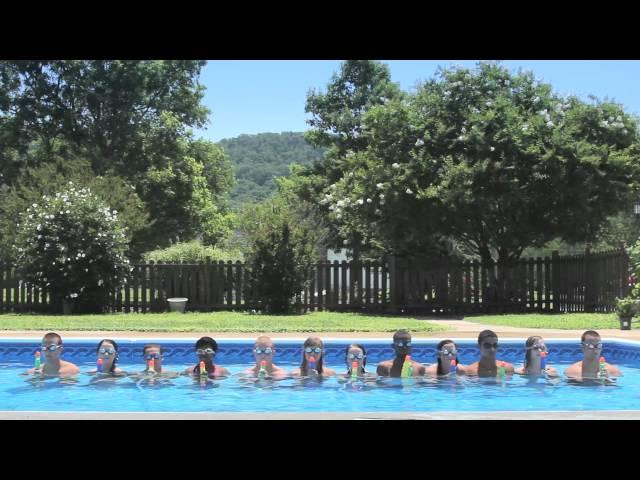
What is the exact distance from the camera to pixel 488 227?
66.9 feet

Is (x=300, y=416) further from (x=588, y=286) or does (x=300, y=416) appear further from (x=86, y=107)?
(x=86, y=107)

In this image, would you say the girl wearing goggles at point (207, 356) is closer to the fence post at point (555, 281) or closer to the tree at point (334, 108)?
the fence post at point (555, 281)

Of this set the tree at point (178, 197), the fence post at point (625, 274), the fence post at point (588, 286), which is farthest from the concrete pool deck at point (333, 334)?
the tree at point (178, 197)

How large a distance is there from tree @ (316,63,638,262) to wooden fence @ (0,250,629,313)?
33.3 inches

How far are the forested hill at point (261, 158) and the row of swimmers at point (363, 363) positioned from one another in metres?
70.0

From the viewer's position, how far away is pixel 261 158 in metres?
87.2

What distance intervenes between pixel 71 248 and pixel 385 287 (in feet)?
25.4

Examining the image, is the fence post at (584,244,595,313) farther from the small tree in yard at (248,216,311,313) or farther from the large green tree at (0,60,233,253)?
the large green tree at (0,60,233,253)

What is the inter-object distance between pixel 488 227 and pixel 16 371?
506 inches

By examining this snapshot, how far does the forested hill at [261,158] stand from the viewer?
82.4m

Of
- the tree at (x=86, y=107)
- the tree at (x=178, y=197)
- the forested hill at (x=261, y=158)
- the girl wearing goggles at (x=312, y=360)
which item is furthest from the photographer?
the forested hill at (x=261, y=158)

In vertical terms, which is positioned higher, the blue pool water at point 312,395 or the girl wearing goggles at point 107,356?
the girl wearing goggles at point 107,356
